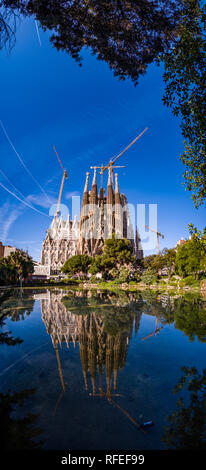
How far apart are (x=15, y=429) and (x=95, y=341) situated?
3.89m

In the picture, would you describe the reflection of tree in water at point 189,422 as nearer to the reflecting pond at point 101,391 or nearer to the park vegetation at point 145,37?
the reflecting pond at point 101,391

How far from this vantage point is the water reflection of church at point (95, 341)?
435cm

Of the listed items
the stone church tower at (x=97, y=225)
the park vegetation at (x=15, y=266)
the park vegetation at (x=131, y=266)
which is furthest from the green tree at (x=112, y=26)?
the stone church tower at (x=97, y=225)

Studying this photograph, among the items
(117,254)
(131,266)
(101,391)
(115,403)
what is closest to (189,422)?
(115,403)

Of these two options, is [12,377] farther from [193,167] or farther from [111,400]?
[193,167]

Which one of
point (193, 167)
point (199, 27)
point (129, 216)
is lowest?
point (193, 167)

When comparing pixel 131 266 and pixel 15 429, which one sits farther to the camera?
pixel 131 266

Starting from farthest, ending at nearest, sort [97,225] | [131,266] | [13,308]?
[97,225] → [131,266] → [13,308]

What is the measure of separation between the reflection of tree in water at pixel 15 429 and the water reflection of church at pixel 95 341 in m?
0.92

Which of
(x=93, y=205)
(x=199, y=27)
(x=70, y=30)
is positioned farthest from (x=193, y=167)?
(x=93, y=205)

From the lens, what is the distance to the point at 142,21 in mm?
6402

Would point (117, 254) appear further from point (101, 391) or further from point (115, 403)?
point (115, 403)

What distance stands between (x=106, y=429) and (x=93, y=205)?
3736 inches

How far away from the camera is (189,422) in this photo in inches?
113
